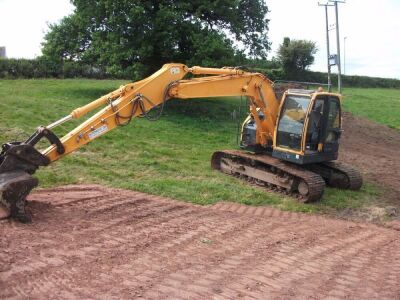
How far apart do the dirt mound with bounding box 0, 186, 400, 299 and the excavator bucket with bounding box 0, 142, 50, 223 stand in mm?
231

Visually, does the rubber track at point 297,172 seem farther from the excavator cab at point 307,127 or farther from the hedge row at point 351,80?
the hedge row at point 351,80

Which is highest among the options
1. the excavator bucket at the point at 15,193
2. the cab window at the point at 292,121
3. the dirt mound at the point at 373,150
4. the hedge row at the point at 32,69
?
the hedge row at the point at 32,69

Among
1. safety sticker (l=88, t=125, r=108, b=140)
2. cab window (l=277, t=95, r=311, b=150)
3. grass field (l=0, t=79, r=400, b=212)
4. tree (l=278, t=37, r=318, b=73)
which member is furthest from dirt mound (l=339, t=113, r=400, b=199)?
tree (l=278, t=37, r=318, b=73)

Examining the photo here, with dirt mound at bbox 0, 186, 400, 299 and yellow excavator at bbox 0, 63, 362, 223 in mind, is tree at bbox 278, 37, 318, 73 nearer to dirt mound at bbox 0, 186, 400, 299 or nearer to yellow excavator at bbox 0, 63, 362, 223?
yellow excavator at bbox 0, 63, 362, 223

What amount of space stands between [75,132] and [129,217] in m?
1.58

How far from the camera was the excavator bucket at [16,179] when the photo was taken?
695 centimetres

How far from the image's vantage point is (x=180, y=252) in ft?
21.6

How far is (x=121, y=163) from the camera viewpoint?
1196 cm

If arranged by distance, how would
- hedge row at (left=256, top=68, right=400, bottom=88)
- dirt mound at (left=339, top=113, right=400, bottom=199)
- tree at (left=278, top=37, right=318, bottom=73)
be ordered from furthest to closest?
hedge row at (left=256, top=68, right=400, bottom=88), tree at (left=278, top=37, right=318, bottom=73), dirt mound at (left=339, top=113, right=400, bottom=199)

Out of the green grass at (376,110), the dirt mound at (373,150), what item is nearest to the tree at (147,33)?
the dirt mound at (373,150)

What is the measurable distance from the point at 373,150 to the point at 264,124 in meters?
7.88

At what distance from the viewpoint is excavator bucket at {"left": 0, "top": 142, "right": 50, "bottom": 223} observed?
22.8 feet

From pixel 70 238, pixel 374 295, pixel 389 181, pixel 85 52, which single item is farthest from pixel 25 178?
pixel 85 52

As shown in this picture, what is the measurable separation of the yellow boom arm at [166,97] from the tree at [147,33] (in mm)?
6995
